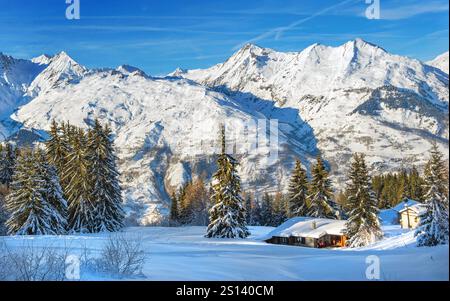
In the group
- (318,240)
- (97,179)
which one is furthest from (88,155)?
(318,240)

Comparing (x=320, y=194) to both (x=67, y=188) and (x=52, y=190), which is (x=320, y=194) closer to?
(x=67, y=188)

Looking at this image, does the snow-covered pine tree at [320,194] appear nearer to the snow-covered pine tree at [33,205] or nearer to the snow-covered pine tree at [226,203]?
the snow-covered pine tree at [226,203]

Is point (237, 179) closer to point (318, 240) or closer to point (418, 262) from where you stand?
point (318, 240)

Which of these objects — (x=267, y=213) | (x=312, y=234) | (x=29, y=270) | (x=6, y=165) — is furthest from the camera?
(x=267, y=213)

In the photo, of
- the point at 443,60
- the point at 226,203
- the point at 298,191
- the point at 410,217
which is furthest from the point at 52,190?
the point at 410,217

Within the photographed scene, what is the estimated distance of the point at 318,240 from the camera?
4212 centimetres

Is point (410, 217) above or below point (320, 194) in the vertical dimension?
below

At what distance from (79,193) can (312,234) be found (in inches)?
779

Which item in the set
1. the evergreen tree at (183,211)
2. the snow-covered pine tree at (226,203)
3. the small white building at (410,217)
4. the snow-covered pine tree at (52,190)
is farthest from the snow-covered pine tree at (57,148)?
the small white building at (410,217)

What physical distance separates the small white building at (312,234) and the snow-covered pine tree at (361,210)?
2.50m

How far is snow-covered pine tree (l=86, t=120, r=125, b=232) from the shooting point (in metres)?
35.2

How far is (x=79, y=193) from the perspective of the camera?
1383 inches

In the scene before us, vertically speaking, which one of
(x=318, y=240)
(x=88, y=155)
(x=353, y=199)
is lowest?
(x=318, y=240)
